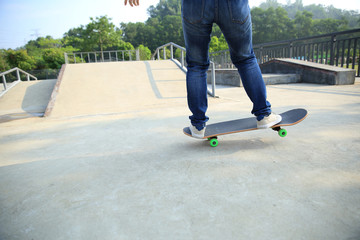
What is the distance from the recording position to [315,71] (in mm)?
5816

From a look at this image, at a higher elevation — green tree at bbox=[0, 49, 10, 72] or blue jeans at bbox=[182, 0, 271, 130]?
green tree at bbox=[0, 49, 10, 72]

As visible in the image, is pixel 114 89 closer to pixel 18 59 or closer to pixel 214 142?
pixel 214 142

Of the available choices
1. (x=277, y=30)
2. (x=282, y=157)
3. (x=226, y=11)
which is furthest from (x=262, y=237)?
(x=277, y=30)

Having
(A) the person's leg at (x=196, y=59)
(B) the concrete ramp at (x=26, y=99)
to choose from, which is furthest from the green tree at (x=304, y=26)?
(A) the person's leg at (x=196, y=59)

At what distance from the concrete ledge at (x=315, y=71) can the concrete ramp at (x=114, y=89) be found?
10.2ft

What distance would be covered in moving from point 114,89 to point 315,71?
191 inches

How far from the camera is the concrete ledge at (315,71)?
5.24 meters

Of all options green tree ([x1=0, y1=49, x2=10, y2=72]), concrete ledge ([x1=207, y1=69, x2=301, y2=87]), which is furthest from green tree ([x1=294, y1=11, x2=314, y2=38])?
green tree ([x1=0, y1=49, x2=10, y2=72])

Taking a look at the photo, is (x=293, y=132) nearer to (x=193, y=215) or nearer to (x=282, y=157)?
(x=282, y=157)

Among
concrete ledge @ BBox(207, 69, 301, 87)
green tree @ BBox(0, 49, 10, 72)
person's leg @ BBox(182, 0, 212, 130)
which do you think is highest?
green tree @ BBox(0, 49, 10, 72)

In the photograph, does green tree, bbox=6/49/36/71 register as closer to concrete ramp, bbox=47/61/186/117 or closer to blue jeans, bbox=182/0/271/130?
concrete ramp, bbox=47/61/186/117

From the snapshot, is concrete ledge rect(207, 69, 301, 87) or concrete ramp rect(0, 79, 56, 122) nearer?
concrete ramp rect(0, 79, 56, 122)

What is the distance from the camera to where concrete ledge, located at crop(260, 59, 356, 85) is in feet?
17.2

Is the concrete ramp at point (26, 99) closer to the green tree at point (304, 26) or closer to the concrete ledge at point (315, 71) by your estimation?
the concrete ledge at point (315, 71)
